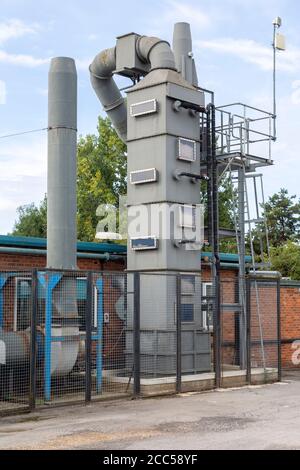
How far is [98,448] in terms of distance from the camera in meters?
9.45

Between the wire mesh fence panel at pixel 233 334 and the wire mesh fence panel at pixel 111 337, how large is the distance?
2676 millimetres

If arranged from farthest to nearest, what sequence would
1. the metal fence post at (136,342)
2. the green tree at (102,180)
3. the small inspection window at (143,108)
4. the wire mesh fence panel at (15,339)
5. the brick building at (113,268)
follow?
the green tree at (102,180) → the small inspection window at (143,108) → the brick building at (113,268) → the metal fence post at (136,342) → the wire mesh fence panel at (15,339)

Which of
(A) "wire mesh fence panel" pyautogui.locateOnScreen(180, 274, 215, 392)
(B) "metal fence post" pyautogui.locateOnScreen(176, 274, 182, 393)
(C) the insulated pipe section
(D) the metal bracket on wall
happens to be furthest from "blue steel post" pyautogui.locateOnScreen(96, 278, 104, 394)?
(C) the insulated pipe section

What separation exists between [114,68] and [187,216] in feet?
14.6

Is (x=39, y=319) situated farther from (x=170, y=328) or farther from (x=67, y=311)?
(x=170, y=328)

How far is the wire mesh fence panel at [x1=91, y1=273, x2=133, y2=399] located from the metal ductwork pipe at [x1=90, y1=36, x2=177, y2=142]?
509 cm

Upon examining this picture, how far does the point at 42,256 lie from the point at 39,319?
11.1 feet

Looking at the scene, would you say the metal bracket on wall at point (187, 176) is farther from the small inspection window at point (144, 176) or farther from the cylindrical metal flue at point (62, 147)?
the cylindrical metal flue at point (62, 147)

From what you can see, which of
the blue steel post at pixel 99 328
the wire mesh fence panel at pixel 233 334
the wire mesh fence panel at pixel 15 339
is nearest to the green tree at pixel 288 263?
the wire mesh fence panel at pixel 233 334

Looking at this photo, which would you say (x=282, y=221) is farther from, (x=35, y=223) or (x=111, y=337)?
(x=111, y=337)

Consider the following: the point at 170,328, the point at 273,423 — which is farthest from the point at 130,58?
the point at 273,423

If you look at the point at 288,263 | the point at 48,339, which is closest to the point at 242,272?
the point at 48,339

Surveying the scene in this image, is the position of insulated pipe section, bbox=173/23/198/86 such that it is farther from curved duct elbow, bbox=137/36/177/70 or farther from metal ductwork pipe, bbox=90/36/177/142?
curved duct elbow, bbox=137/36/177/70

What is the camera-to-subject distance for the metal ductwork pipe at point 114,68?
55.6 ft
